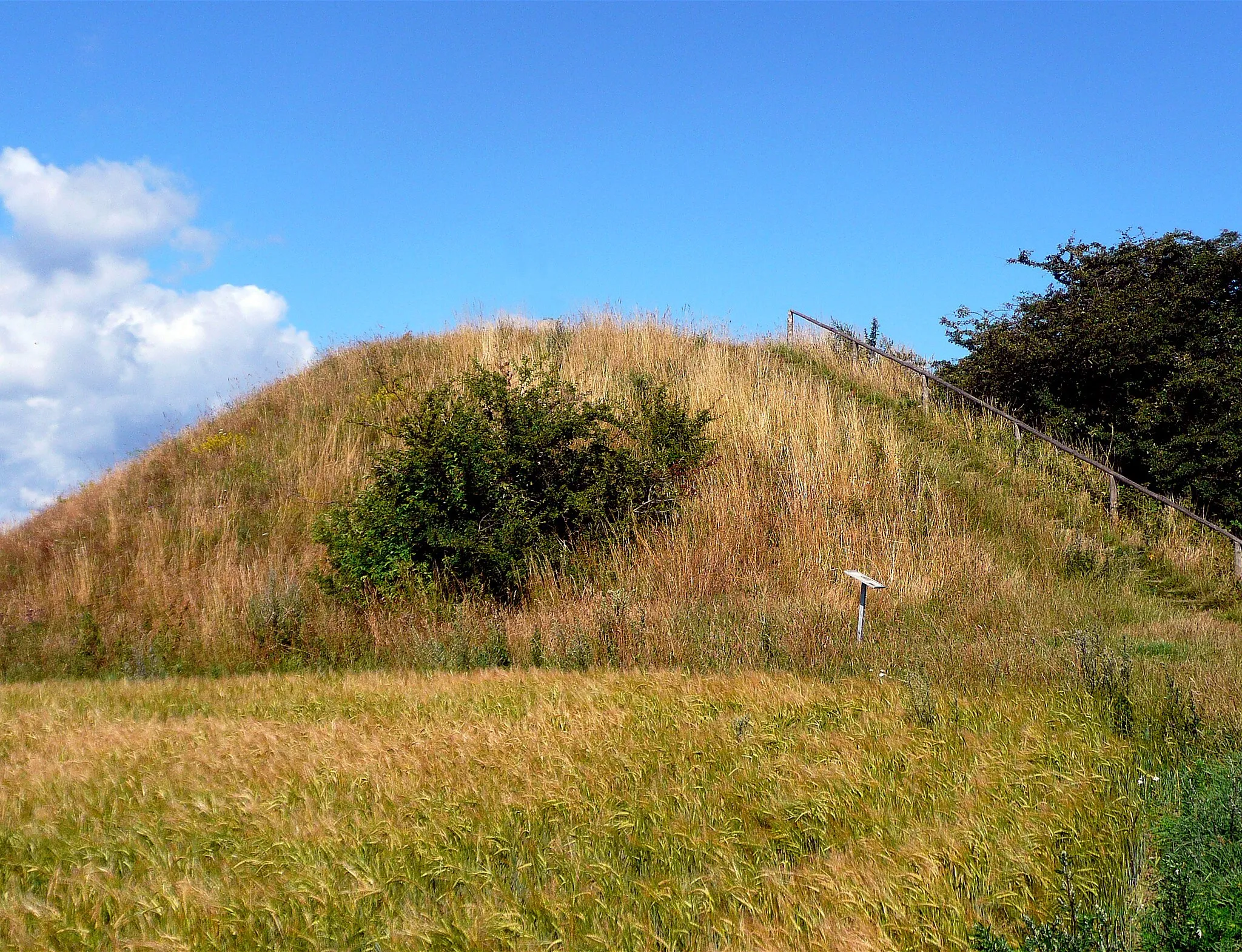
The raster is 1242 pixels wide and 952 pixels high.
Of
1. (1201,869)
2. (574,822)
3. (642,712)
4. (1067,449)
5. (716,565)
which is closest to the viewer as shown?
(1201,869)

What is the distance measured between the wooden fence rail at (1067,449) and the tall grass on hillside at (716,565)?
1.02 feet

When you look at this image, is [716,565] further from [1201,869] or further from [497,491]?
[1201,869]

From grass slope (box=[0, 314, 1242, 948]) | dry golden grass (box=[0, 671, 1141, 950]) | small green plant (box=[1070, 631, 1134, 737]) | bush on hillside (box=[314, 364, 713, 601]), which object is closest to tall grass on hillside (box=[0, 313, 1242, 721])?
grass slope (box=[0, 314, 1242, 948])

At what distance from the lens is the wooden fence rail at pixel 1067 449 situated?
506 inches

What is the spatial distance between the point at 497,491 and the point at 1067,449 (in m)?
8.99

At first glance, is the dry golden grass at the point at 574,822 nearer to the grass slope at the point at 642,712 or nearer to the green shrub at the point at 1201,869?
the grass slope at the point at 642,712

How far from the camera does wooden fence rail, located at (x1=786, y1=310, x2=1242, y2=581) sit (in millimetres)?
12852

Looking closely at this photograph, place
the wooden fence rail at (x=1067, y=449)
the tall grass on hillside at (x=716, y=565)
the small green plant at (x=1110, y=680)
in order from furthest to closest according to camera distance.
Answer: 1. the wooden fence rail at (x=1067, y=449)
2. the tall grass on hillside at (x=716, y=565)
3. the small green plant at (x=1110, y=680)

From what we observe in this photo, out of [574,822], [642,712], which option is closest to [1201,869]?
[574,822]

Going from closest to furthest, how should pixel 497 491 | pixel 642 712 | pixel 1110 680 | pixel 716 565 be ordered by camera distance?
pixel 642 712
pixel 1110 680
pixel 716 565
pixel 497 491

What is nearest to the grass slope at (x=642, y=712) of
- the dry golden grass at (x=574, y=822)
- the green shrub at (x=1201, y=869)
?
the dry golden grass at (x=574, y=822)

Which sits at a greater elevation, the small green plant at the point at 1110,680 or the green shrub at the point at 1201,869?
the small green plant at the point at 1110,680

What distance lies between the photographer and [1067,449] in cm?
1444

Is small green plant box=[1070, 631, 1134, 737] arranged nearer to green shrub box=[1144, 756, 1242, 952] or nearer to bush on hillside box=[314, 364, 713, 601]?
green shrub box=[1144, 756, 1242, 952]
